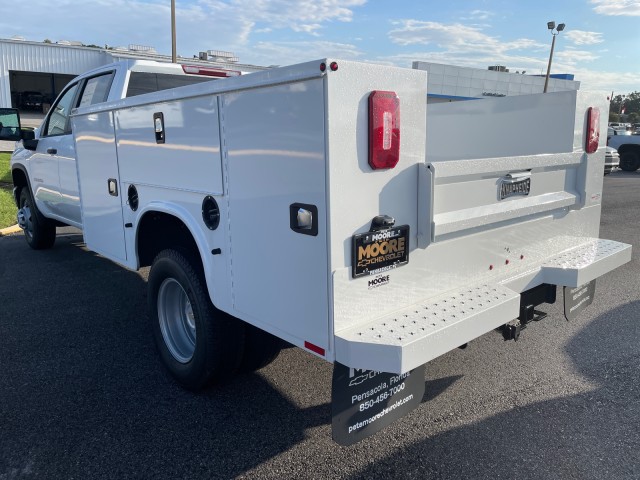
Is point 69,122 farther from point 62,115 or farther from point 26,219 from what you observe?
point 26,219

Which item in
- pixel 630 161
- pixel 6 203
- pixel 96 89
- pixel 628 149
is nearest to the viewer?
pixel 96 89

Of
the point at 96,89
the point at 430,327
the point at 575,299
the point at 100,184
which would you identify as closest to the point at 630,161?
the point at 575,299

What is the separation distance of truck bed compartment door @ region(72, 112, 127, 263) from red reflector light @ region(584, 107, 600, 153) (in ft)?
10.8

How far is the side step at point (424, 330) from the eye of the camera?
219 centimetres

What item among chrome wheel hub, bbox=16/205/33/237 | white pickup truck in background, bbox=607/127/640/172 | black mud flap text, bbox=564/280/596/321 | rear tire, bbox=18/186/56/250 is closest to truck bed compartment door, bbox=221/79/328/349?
black mud flap text, bbox=564/280/596/321

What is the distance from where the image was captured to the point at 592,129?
3619 millimetres

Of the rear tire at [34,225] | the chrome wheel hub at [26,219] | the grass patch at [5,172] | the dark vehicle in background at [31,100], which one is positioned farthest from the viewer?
the dark vehicle in background at [31,100]

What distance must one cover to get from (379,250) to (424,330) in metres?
0.40

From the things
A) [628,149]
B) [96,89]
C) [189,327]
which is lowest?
[189,327]

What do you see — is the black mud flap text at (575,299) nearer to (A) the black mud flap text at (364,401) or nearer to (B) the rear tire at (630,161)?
(A) the black mud flap text at (364,401)

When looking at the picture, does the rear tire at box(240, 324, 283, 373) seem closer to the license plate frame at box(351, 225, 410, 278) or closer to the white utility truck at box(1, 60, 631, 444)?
the white utility truck at box(1, 60, 631, 444)

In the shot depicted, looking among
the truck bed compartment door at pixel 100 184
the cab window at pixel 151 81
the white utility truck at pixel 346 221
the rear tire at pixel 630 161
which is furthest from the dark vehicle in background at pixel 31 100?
the white utility truck at pixel 346 221

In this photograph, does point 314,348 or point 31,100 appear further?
point 31,100

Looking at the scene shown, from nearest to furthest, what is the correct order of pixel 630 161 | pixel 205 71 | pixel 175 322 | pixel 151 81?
pixel 175 322 < pixel 151 81 < pixel 205 71 < pixel 630 161
